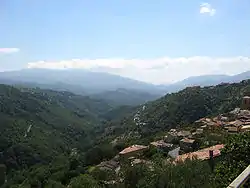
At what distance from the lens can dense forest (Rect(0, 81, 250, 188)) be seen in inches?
544

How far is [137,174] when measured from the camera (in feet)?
61.4

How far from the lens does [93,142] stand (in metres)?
98.6

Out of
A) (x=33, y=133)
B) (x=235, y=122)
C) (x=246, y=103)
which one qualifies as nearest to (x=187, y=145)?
(x=235, y=122)

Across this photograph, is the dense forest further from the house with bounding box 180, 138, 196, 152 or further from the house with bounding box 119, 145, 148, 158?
the house with bounding box 180, 138, 196, 152

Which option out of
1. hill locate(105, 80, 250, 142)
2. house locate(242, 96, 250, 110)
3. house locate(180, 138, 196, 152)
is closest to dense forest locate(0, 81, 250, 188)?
hill locate(105, 80, 250, 142)

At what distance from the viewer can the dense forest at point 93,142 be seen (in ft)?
45.4

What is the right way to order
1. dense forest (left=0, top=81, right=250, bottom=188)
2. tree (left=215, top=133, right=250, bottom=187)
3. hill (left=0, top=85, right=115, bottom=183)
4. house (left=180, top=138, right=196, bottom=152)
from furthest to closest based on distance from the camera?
hill (left=0, top=85, right=115, bottom=183), house (left=180, top=138, right=196, bottom=152), dense forest (left=0, top=81, right=250, bottom=188), tree (left=215, top=133, right=250, bottom=187)

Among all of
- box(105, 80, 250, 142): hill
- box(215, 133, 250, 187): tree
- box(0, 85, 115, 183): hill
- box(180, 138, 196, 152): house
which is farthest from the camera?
box(0, 85, 115, 183): hill

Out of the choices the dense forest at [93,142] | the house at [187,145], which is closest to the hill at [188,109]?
the dense forest at [93,142]

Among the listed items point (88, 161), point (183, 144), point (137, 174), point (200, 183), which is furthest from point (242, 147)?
point (88, 161)

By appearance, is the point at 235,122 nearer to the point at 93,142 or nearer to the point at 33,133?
the point at 93,142

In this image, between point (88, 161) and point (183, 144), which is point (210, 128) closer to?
point (183, 144)

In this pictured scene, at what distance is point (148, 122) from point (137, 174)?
6509 centimetres

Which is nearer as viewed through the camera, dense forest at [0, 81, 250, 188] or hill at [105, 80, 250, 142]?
dense forest at [0, 81, 250, 188]
